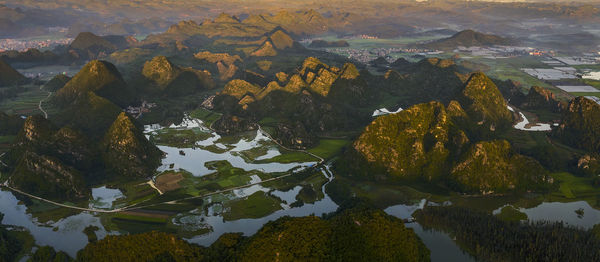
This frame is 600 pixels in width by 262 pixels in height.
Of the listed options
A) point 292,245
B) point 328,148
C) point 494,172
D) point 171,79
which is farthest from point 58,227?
point 171,79

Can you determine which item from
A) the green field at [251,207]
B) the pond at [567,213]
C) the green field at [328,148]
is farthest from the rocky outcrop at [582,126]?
the green field at [251,207]

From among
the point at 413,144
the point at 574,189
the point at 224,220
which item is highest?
the point at 413,144

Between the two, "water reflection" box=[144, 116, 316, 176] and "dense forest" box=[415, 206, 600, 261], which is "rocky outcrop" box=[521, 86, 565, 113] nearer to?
"dense forest" box=[415, 206, 600, 261]

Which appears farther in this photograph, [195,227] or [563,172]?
[563,172]

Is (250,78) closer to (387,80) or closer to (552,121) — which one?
(387,80)

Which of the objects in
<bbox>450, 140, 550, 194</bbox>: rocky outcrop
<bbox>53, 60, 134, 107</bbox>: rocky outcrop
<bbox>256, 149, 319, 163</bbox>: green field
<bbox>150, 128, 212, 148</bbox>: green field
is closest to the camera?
<bbox>450, 140, 550, 194</bbox>: rocky outcrop

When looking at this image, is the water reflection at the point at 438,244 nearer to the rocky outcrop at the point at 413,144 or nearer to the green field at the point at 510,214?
the green field at the point at 510,214

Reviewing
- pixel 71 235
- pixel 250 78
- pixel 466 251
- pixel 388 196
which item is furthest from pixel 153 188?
pixel 250 78

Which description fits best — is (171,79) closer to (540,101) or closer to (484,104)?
(484,104)

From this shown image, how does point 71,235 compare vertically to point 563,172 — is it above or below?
below

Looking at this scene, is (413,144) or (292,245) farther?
(413,144)

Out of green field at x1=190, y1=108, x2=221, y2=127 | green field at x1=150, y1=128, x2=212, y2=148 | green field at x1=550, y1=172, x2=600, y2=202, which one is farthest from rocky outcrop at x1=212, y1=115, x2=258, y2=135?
green field at x1=550, y1=172, x2=600, y2=202
